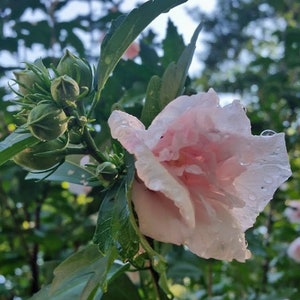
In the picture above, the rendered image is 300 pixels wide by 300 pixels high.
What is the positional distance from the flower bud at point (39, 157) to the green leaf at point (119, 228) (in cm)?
9

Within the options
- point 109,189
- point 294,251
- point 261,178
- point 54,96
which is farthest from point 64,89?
point 294,251

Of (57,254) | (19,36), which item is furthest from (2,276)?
(19,36)

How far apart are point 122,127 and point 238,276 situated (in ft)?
3.89

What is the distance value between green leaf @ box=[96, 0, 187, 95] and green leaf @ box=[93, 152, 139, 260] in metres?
0.15

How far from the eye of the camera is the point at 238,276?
1.61 metres

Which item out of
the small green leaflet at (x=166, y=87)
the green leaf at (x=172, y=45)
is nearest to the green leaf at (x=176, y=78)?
the small green leaflet at (x=166, y=87)

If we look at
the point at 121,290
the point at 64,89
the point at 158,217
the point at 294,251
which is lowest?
the point at 294,251

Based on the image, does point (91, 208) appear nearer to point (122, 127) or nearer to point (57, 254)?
point (57, 254)

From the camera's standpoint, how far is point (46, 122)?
0.54 m

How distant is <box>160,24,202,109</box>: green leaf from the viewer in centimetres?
62

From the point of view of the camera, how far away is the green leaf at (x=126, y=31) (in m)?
0.64

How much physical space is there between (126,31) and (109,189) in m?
0.19

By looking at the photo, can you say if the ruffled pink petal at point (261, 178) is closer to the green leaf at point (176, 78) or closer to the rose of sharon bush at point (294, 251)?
the green leaf at point (176, 78)

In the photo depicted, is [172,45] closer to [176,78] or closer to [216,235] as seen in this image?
[176,78]
